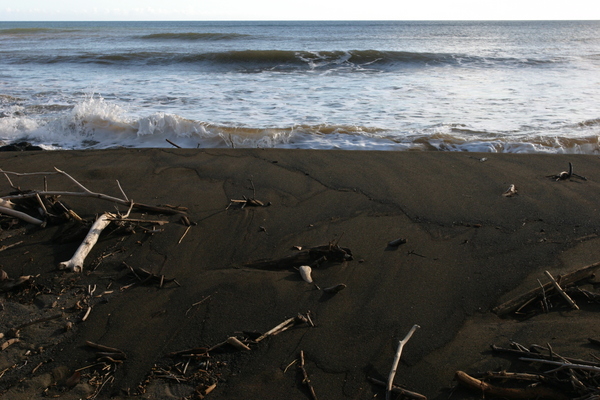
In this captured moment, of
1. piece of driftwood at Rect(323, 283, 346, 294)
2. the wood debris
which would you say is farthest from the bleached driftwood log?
the wood debris

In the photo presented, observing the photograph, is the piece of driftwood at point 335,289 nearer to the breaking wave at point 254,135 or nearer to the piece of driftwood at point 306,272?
the piece of driftwood at point 306,272

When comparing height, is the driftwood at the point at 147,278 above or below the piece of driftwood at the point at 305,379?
above

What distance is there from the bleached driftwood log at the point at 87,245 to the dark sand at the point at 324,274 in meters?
0.06

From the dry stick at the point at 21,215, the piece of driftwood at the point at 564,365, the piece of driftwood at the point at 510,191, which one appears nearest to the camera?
the piece of driftwood at the point at 564,365

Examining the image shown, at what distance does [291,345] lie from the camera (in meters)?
2.06

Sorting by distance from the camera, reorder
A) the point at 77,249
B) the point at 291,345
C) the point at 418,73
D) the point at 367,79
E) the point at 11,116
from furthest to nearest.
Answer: the point at 418,73, the point at 367,79, the point at 11,116, the point at 77,249, the point at 291,345

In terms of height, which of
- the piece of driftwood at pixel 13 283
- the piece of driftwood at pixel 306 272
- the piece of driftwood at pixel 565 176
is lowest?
the piece of driftwood at pixel 306 272

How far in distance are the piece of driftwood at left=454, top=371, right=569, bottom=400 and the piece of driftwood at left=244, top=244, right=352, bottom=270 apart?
3.58 feet

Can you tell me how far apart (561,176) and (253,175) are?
282cm

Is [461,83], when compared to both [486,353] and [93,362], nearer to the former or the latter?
[486,353]

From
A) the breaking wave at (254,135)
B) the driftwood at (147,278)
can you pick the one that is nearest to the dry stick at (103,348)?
the driftwood at (147,278)

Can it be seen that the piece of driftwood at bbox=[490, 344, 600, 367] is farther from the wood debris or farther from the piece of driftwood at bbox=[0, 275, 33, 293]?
the piece of driftwood at bbox=[0, 275, 33, 293]

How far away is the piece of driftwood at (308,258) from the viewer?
2.68m

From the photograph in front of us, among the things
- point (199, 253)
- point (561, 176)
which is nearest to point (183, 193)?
point (199, 253)
